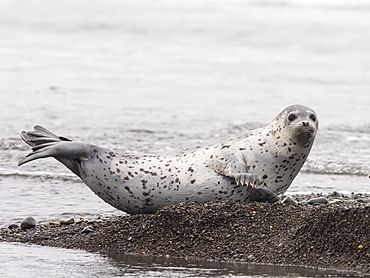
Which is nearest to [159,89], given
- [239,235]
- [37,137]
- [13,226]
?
[37,137]

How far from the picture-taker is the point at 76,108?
12781 mm

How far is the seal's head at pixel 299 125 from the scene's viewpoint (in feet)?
18.8

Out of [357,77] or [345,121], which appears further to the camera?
[357,77]

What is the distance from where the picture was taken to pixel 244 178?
565 centimetres

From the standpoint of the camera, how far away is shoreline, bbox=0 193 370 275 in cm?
489

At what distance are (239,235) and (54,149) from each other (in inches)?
59.6

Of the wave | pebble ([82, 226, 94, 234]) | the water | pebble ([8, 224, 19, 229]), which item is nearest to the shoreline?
pebble ([82, 226, 94, 234])

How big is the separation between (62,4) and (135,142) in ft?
99.6

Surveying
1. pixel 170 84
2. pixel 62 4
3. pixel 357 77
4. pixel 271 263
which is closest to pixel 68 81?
pixel 170 84

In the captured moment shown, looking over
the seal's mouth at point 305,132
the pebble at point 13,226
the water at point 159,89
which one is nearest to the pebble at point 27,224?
the pebble at point 13,226

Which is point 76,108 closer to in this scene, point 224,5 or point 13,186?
point 13,186

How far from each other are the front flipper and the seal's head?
1.29 ft

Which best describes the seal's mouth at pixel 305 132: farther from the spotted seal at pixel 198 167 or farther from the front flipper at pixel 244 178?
the front flipper at pixel 244 178

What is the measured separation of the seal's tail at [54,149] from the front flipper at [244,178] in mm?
973
